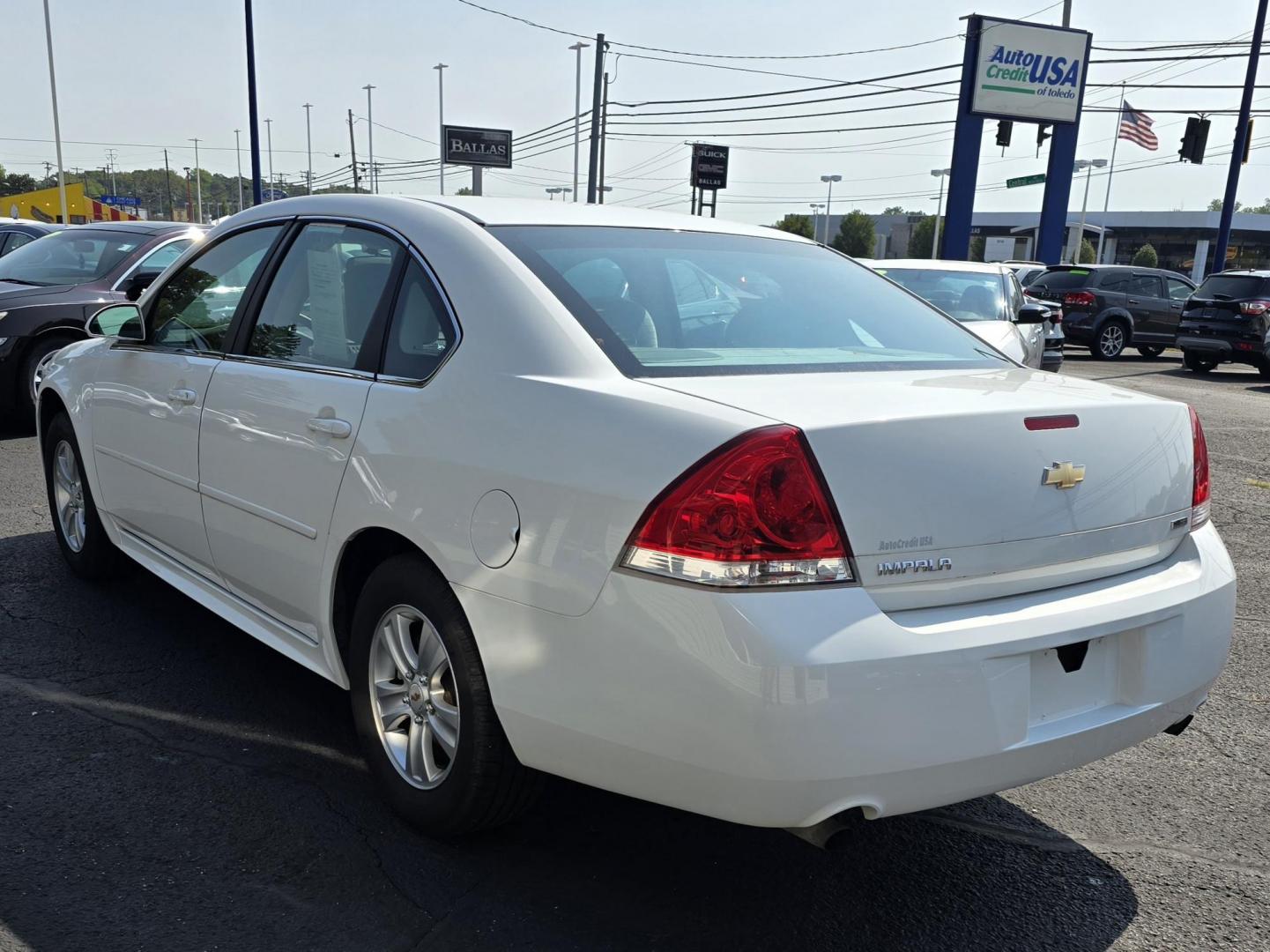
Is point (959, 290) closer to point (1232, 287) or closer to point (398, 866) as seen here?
point (398, 866)

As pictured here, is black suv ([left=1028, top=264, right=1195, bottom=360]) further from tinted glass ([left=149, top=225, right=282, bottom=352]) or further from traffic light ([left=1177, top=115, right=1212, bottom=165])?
tinted glass ([left=149, top=225, right=282, bottom=352])

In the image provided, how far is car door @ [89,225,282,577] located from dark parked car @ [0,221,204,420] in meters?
4.70

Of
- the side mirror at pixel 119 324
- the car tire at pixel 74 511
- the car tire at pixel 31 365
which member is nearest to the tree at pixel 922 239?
the car tire at pixel 31 365

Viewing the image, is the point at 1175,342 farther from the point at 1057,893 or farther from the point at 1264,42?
the point at 1057,893

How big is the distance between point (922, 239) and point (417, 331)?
93.6 meters

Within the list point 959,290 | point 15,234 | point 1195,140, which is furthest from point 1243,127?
point 15,234

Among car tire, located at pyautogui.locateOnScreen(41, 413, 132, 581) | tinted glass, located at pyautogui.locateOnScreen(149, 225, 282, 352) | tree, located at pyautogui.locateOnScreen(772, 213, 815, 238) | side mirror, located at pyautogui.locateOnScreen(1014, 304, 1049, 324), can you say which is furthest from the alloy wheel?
tree, located at pyautogui.locateOnScreen(772, 213, 815, 238)

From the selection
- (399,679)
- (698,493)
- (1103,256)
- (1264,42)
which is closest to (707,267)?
(698,493)

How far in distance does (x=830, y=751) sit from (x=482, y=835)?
115 cm

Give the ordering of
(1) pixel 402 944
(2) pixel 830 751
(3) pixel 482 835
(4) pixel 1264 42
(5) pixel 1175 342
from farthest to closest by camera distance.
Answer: (4) pixel 1264 42 → (5) pixel 1175 342 → (3) pixel 482 835 → (1) pixel 402 944 → (2) pixel 830 751

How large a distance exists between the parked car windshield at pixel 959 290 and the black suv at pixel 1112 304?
10.1m

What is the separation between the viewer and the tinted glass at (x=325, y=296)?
3062mm

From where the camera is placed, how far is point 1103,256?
249 feet

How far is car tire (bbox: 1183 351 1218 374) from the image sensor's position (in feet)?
60.8
